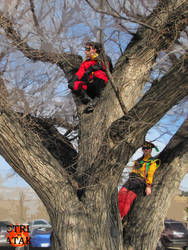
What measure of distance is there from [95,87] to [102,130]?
2.84ft

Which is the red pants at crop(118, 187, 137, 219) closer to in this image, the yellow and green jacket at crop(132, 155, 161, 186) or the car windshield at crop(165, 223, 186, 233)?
the yellow and green jacket at crop(132, 155, 161, 186)

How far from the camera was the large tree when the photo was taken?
373 centimetres

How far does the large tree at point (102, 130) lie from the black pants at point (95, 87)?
280 mm

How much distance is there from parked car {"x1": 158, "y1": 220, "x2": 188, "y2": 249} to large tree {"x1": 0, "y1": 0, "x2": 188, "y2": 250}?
33.7ft

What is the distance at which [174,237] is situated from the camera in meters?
13.9

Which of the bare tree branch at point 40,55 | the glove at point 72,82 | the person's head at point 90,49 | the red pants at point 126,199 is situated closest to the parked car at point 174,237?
the red pants at point 126,199

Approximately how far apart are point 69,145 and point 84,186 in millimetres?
1279

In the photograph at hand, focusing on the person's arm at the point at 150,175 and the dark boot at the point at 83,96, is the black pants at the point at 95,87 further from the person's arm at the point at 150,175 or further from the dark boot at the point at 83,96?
the person's arm at the point at 150,175

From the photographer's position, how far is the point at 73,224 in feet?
12.6

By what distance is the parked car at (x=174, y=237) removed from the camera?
45.1 ft

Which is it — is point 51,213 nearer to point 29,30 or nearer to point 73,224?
point 73,224

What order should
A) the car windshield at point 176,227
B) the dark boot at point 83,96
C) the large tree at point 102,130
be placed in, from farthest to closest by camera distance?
the car windshield at point 176,227
the dark boot at point 83,96
the large tree at point 102,130

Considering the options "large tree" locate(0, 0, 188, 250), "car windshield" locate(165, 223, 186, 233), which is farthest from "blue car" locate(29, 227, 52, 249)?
"large tree" locate(0, 0, 188, 250)

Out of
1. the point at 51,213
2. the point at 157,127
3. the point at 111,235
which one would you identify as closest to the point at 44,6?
the point at 157,127
